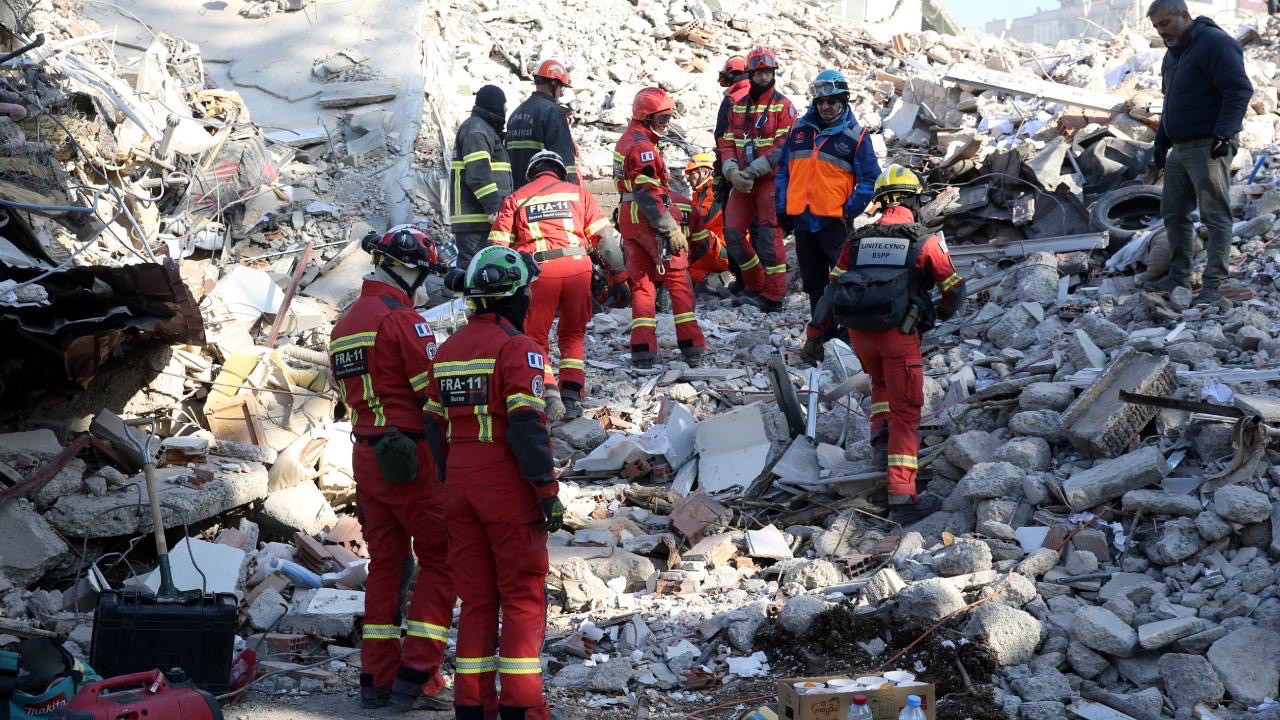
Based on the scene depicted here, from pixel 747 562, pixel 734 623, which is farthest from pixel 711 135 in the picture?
pixel 734 623

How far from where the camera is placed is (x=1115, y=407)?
6996 mm

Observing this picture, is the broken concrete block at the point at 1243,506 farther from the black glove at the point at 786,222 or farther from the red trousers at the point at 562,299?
the black glove at the point at 786,222

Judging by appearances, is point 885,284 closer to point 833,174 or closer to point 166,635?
point 833,174

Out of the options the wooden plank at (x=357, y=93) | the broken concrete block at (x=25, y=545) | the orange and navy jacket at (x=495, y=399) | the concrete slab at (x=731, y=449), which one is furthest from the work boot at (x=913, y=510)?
the wooden plank at (x=357, y=93)

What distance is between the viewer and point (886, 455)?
24.8 feet

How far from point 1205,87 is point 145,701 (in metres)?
7.33

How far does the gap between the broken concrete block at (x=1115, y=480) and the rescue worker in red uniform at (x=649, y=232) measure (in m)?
3.76

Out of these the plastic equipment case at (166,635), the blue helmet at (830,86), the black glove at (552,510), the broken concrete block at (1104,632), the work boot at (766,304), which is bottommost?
the work boot at (766,304)

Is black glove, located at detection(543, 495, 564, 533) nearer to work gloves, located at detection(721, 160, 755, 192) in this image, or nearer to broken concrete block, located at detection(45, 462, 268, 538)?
broken concrete block, located at detection(45, 462, 268, 538)

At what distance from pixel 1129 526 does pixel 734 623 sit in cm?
209

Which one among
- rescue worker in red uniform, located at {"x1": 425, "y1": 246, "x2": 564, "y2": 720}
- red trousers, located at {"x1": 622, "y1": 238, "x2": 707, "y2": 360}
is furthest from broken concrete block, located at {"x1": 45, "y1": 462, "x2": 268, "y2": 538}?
red trousers, located at {"x1": 622, "y1": 238, "x2": 707, "y2": 360}

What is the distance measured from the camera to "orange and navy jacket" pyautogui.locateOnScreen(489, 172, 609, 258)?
8.39 m

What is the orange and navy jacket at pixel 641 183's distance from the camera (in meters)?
9.38

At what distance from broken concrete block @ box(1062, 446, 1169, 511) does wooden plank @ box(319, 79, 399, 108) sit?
886 cm
